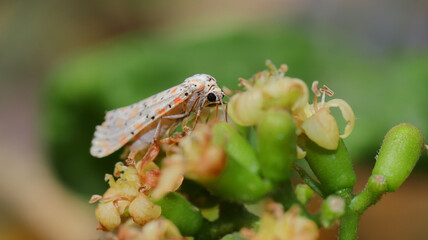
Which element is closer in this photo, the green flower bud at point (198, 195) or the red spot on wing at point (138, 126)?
the green flower bud at point (198, 195)

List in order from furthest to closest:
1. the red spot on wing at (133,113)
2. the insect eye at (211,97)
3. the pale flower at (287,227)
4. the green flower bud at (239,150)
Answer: the red spot on wing at (133,113), the insect eye at (211,97), the green flower bud at (239,150), the pale flower at (287,227)

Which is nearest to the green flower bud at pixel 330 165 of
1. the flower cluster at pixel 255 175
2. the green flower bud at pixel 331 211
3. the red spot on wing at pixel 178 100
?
the flower cluster at pixel 255 175

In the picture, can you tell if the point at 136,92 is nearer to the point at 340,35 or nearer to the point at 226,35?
the point at 226,35

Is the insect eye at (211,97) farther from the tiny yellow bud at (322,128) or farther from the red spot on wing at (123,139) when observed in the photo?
the tiny yellow bud at (322,128)

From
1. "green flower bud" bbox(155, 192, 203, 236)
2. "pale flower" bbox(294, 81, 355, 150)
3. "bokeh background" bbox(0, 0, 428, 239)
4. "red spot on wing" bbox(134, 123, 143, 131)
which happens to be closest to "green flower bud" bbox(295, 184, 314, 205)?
"pale flower" bbox(294, 81, 355, 150)

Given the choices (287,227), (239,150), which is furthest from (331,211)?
(239,150)

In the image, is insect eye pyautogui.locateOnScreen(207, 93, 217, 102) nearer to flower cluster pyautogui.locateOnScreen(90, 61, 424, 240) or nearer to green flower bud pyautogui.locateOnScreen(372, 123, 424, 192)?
flower cluster pyautogui.locateOnScreen(90, 61, 424, 240)

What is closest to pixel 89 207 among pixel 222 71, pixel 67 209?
pixel 67 209

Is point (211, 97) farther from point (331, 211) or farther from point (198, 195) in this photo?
point (331, 211)
